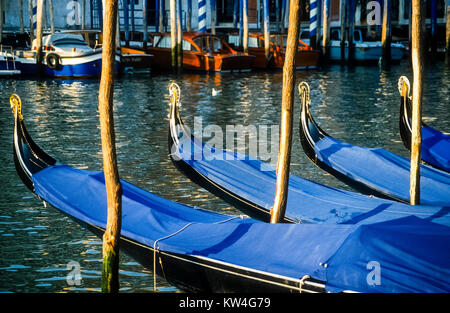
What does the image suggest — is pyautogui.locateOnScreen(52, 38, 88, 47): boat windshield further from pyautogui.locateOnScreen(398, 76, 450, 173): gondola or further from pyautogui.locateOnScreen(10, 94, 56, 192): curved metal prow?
pyautogui.locateOnScreen(10, 94, 56, 192): curved metal prow

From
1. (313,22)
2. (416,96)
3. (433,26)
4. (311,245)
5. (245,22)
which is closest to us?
(311,245)

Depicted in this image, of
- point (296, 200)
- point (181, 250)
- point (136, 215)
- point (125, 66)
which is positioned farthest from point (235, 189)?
point (125, 66)

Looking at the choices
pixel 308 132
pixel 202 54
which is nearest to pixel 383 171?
pixel 308 132

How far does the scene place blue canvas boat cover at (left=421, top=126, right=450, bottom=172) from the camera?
7914 millimetres

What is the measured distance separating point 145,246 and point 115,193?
28.8 inches

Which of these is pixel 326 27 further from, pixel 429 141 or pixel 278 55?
pixel 429 141

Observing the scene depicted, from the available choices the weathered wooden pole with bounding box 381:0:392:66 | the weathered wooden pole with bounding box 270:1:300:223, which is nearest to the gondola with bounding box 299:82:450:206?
the weathered wooden pole with bounding box 270:1:300:223

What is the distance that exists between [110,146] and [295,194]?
2.31m

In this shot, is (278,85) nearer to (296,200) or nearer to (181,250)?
(296,200)

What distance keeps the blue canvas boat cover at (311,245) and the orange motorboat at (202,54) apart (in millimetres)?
17795

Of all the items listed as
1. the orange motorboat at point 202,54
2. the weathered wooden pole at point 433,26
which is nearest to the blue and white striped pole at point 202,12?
the orange motorboat at point 202,54

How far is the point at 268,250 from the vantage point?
14.8 ft

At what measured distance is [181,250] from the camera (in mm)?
4820
